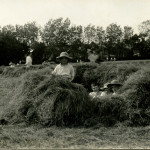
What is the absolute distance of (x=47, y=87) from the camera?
8453 mm

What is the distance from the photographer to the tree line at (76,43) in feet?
187

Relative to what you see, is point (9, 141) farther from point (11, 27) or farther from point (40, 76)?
point (11, 27)

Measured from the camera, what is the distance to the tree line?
57.0 metres

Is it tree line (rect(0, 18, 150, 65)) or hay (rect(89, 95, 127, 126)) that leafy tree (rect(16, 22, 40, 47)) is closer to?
tree line (rect(0, 18, 150, 65))

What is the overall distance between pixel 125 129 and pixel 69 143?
1852 millimetres

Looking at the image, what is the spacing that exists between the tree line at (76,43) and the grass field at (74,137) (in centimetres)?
4747

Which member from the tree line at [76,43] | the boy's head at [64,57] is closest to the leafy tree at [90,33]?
the tree line at [76,43]

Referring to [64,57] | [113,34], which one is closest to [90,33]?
[113,34]

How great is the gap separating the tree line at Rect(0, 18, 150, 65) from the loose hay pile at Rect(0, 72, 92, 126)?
151 ft

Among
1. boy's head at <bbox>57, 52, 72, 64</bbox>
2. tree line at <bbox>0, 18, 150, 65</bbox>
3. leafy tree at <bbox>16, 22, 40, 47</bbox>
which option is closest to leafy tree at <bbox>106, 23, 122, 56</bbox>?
tree line at <bbox>0, 18, 150, 65</bbox>

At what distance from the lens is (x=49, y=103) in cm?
800

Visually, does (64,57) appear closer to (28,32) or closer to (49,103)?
(49,103)

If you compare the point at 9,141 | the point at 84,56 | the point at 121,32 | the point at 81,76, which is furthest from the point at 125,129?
the point at 121,32

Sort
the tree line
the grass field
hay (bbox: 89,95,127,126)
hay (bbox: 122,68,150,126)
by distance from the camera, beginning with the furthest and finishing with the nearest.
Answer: the tree line → hay (bbox: 89,95,127,126) → hay (bbox: 122,68,150,126) → the grass field
